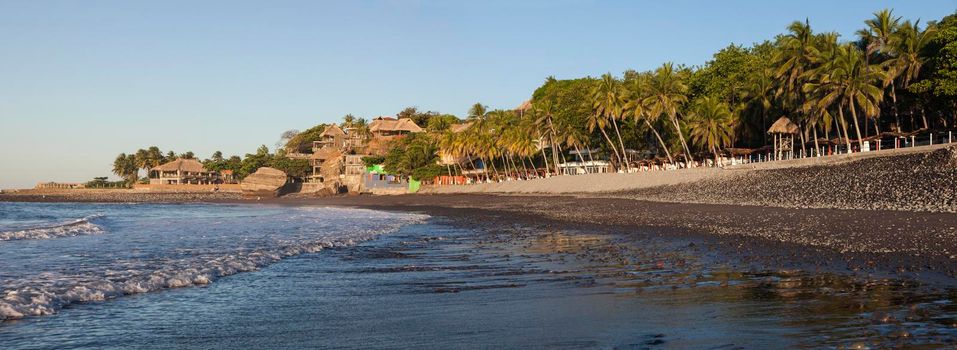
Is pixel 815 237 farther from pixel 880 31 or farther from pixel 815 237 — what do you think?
pixel 880 31

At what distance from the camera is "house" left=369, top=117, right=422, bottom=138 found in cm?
11131

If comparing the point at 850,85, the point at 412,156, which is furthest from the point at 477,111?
the point at 850,85

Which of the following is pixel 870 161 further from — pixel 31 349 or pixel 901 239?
pixel 31 349

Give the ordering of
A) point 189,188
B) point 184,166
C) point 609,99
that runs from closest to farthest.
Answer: point 609,99
point 189,188
point 184,166

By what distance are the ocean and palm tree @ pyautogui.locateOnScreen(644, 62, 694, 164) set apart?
39.5 metres

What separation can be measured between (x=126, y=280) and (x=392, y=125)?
10271 centimetres

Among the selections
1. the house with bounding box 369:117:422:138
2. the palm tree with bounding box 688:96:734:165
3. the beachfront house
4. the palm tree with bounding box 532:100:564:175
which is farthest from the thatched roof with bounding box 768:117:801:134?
the house with bounding box 369:117:422:138

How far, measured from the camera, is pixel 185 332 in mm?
7082

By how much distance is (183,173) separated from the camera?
11669cm

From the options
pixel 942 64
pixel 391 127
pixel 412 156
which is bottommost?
pixel 412 156

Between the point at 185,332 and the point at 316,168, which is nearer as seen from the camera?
the point at 185,332

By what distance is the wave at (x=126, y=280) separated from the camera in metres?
8.72

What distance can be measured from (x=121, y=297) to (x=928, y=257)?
11.8 m

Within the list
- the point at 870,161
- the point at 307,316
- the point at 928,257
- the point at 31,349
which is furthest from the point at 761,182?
the point at 31,349
